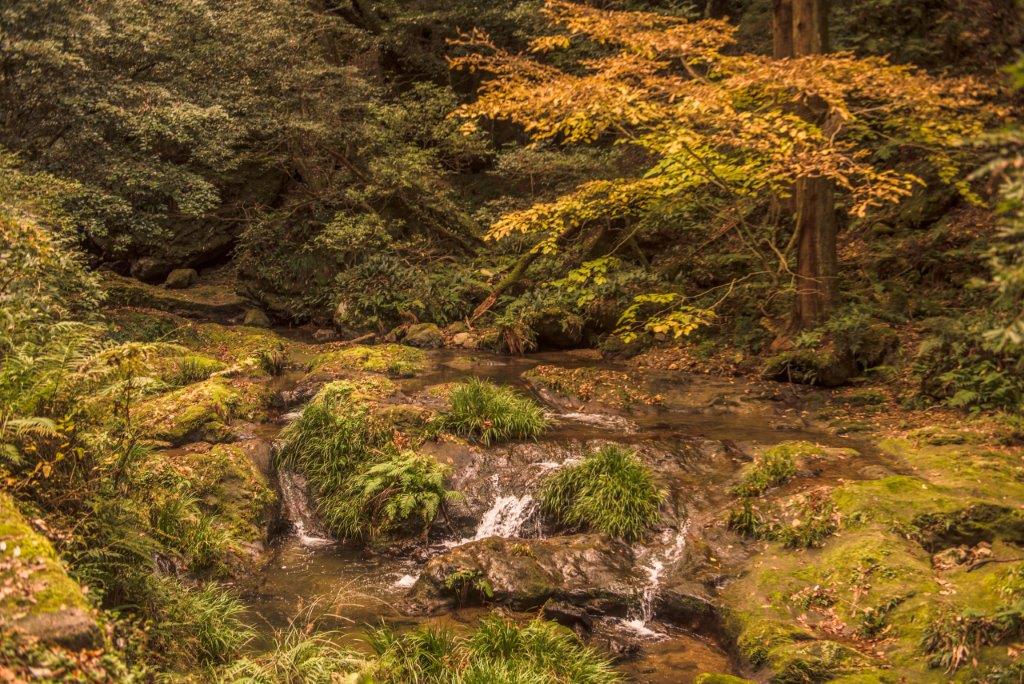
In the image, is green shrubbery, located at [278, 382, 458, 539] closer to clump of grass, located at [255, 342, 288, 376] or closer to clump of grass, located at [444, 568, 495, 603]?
clump of grass, located at [444, 568, 495, 603]

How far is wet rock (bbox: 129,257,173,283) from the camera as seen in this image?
19.7m

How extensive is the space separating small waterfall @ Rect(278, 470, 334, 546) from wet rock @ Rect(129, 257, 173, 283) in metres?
13.0

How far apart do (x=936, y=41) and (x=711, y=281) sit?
243 inches

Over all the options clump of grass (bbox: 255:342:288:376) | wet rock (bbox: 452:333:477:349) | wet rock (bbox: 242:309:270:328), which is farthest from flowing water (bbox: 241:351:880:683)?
wet rock (bbox: 242:309:270:328)

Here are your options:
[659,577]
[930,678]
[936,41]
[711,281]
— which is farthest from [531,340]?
Result: [930,678]

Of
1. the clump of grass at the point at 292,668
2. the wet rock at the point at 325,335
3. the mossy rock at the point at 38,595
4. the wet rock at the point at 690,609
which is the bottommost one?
the wet rock at the point at 690,609

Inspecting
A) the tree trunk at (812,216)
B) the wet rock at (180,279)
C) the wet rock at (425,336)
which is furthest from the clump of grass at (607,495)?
the wet rock at (180,279)

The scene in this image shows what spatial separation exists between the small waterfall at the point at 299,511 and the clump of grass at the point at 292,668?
149 inches

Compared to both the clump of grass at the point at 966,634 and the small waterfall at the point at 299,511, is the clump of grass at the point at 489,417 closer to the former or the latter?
Result: the small waterfall at the point at 299,511

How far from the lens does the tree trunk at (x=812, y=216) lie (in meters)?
11.0

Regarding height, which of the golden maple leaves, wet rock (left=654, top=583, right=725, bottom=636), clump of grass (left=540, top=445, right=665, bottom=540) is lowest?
wet rock (left=654, top=583, right=725, bottom=636)

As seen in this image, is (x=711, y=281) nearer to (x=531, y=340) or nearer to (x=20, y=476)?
(x=531, y=340)

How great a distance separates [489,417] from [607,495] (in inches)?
92.9

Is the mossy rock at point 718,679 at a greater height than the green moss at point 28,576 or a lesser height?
lesser
